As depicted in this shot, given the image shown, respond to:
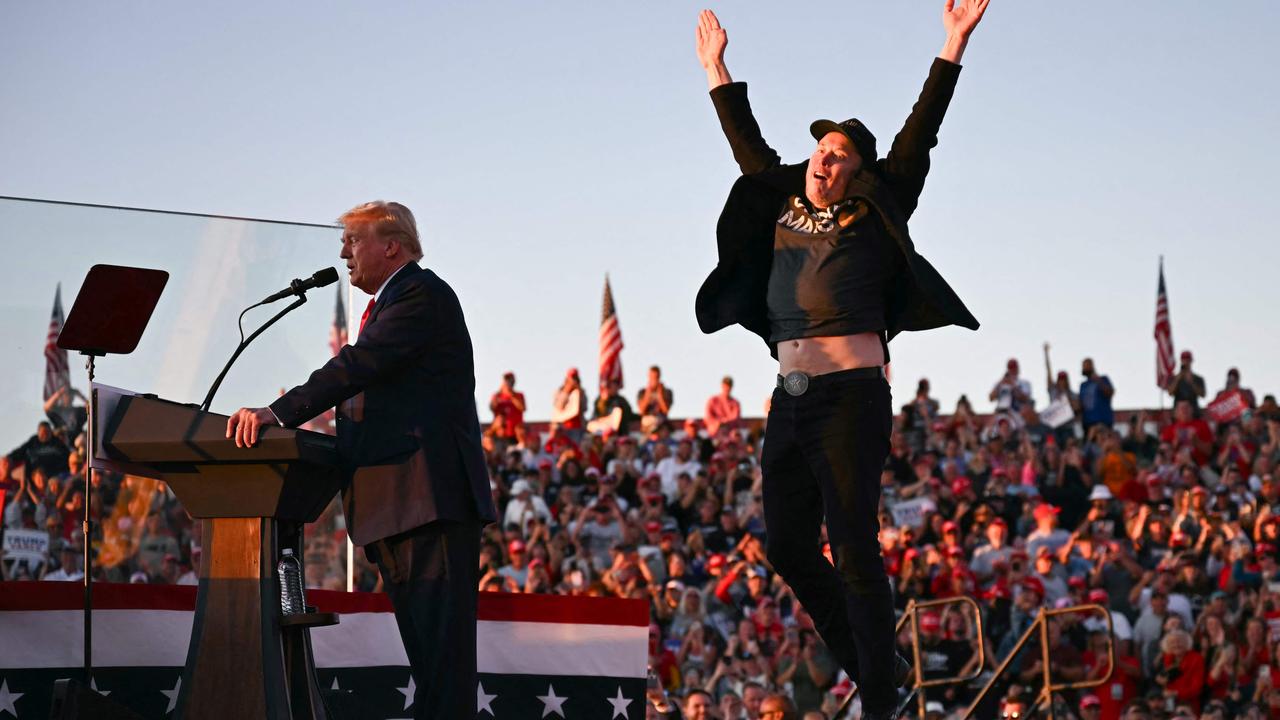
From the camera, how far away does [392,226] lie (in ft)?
17.2

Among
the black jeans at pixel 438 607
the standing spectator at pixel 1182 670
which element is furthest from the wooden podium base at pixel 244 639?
the standing spectator at pixel 1182 670

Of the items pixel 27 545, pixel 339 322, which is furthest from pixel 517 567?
pixel 27 545

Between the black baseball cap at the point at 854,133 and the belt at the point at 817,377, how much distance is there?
2.25 feet

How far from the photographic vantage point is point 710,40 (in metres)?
5.73

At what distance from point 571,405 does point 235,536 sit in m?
16.0

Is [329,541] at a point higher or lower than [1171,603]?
higher

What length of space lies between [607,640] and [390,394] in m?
2.21

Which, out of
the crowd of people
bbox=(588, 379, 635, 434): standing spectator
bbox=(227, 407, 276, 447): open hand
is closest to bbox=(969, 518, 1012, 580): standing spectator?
the crowd of people

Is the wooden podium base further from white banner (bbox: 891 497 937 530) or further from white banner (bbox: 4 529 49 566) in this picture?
white banner (bbox: 891 497 937 530)

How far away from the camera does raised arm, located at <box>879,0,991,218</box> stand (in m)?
5.28

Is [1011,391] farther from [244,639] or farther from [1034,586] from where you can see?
[244,639]

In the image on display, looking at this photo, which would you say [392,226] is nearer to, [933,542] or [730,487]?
[933,542]

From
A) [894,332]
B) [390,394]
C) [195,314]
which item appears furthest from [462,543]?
[195,314]

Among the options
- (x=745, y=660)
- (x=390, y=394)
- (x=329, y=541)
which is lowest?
(x=745, y=660)
